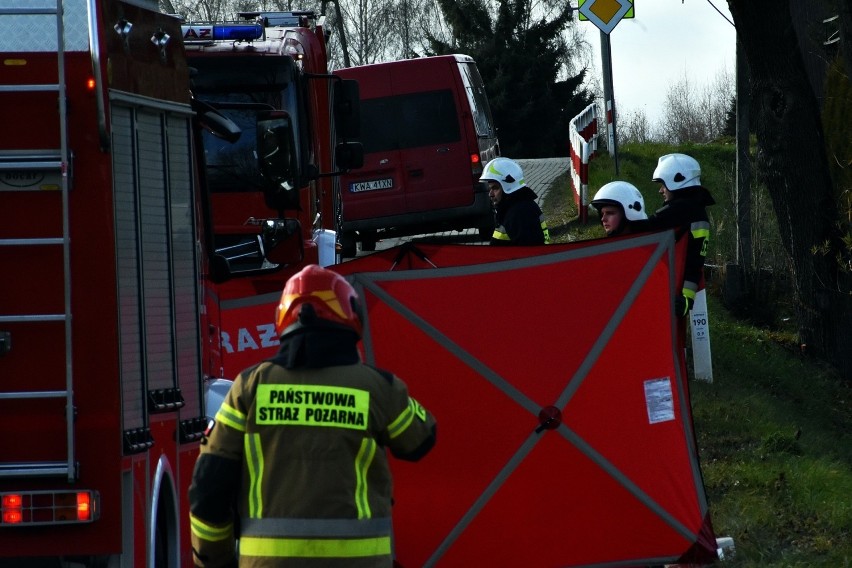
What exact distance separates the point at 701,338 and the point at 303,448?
23.2ft

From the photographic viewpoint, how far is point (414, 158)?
18141mm

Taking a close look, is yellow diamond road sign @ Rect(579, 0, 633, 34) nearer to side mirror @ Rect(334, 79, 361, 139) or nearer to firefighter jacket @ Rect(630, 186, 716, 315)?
side mirror @ Rect(334, 79, 361, 139)

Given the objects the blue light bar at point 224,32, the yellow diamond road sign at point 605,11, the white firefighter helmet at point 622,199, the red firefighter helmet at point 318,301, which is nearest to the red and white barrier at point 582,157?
the yellow diamond road sign at point 605,11

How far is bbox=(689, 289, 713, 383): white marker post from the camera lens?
34.4ft

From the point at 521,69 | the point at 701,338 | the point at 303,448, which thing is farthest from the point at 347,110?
the point at 521,69

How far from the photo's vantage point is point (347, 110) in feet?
33.6

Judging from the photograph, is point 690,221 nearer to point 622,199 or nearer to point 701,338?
point 622,199

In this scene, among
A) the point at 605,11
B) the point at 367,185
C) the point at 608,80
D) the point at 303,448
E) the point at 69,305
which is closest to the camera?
the point at 303,448

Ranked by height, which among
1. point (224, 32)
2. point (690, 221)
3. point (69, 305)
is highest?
point (224, 32)

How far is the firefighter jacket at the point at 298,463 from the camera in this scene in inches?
156

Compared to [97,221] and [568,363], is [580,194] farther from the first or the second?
[97,221]

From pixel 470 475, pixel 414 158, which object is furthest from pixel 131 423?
pixel 414 158

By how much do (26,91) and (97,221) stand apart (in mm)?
490

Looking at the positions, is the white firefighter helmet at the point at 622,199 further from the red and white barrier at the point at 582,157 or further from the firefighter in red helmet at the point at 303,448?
the red and white barrier at the point at 582,157
